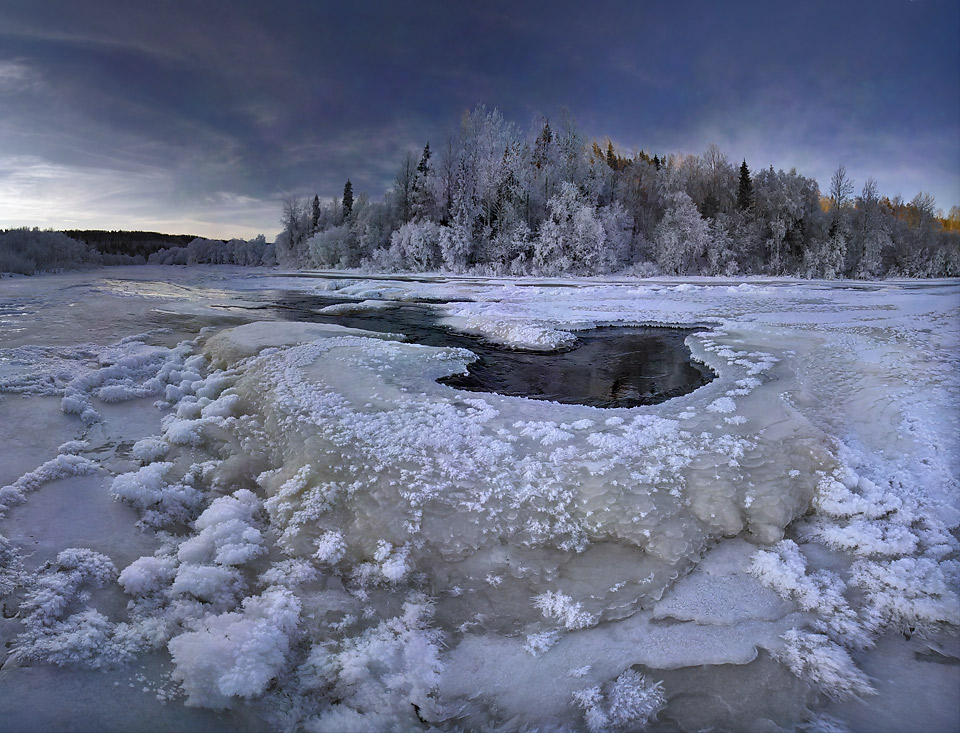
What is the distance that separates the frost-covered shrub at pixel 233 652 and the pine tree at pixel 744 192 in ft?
161

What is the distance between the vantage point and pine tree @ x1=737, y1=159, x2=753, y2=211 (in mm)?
41875

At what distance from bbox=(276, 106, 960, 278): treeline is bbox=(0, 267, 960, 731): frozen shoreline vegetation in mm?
31850

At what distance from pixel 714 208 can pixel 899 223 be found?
13.9 metres

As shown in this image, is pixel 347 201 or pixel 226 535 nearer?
pixel 226 535

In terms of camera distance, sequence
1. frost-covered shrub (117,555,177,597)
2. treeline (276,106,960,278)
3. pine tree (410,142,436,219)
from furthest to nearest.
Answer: pine tree (410,142,436,219) → treeline (276,106,960,278) → frost-covered shrub (117,555,177,597)

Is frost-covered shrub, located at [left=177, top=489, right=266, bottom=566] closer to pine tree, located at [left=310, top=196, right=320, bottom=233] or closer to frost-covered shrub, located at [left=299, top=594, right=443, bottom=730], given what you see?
frost-covered shrub, located at [left=299, top=594, right=443, bottom=730]

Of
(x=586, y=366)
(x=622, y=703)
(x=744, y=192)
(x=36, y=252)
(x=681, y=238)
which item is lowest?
(x=622, y=703)

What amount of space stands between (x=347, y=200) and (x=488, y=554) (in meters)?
53.2

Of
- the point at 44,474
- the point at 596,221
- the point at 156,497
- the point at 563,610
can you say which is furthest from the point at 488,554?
the point at 596,221

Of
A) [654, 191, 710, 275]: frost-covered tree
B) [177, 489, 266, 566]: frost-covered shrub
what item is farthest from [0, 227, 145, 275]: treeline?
[654, 191, 710, 275]: frost-covered tree

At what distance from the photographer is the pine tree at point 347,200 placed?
49281 millimetres

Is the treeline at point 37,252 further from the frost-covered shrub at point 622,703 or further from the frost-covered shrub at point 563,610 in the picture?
the frost-covered shrub at point 622,703

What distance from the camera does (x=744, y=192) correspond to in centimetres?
4206

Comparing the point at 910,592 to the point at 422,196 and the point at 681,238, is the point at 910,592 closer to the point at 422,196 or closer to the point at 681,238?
the point at 681,238
